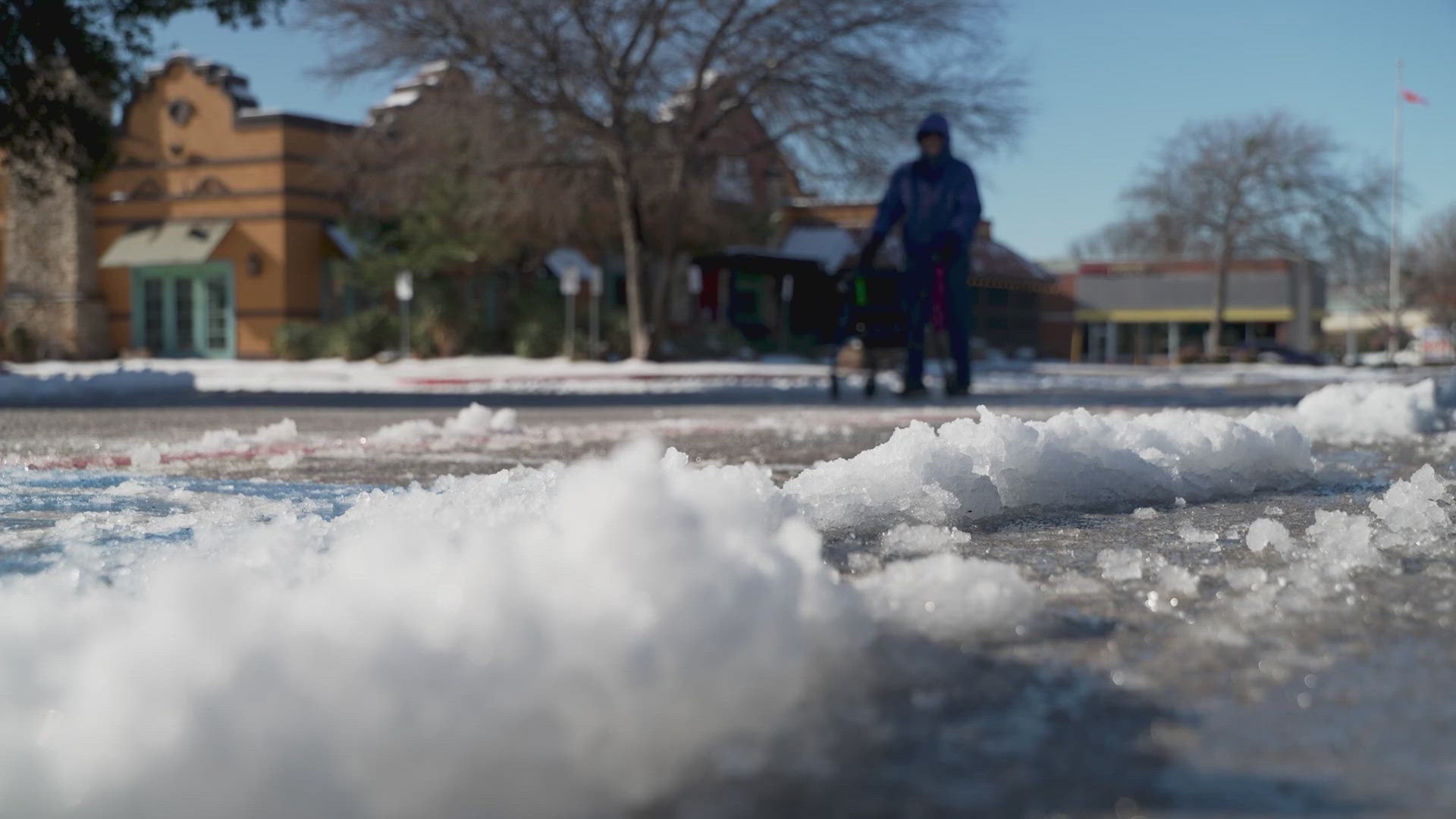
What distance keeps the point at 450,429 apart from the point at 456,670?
5496 mm

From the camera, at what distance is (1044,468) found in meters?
3.36

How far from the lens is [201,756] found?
46.1 inches

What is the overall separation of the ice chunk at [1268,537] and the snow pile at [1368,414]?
3.64m

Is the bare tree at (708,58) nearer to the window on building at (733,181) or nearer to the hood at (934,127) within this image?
the window on building at (733,181)

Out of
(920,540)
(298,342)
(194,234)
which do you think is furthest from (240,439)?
(194,234)

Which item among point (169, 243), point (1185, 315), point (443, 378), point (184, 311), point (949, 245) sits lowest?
point (443, 378)

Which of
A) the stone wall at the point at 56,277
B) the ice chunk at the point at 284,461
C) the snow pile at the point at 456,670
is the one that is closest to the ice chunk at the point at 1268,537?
the snow pile at the point at 456,670

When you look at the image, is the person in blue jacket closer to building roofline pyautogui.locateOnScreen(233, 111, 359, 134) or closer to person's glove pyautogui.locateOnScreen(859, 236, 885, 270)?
person's glove pyautogui.locateOnScreen(859, 236, 885, 270)

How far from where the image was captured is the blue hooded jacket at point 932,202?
1012 cm

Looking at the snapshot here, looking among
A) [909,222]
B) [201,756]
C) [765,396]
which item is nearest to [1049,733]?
[201,756]

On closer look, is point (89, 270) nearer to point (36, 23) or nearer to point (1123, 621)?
point (36, 23)

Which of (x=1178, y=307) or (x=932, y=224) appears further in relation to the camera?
(x=1178, y=307)

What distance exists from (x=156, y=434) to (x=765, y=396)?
7.59 metres

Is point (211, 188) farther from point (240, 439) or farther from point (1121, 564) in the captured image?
point (1121, 564)
